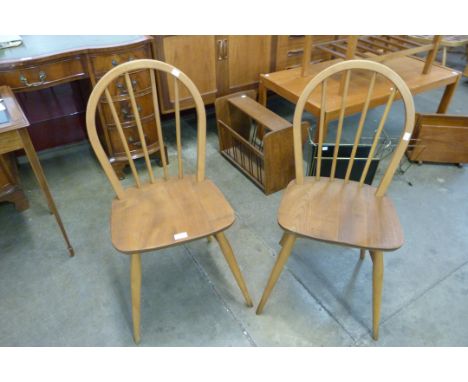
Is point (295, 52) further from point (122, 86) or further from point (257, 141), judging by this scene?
point (122, 86)

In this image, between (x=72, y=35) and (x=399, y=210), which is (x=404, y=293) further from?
(x=72, y=35)

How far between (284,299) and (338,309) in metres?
0.21

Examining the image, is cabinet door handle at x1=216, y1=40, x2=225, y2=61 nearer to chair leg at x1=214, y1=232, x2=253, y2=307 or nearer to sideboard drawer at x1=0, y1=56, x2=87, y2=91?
sideboard drawer at x1=0, y1=56, x2=87, y2=91

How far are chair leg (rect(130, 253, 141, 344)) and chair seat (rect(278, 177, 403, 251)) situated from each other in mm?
487

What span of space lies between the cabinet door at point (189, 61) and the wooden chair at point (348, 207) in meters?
1.05

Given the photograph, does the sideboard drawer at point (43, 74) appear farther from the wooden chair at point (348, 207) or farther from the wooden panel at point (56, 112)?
the wooden chair at point (348, 207)

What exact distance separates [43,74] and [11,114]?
39 cm

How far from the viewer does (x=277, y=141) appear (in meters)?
1.77

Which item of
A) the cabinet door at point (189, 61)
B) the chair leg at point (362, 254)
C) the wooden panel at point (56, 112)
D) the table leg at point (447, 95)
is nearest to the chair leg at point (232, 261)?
the chair leg at point (362, 254)

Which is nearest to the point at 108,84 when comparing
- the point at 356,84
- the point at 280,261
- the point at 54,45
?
the point at 54,45

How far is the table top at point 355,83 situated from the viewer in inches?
73.8

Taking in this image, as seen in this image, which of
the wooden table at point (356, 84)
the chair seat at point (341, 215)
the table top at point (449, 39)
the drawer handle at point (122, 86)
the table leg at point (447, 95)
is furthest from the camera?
the table top at point (449, 39)

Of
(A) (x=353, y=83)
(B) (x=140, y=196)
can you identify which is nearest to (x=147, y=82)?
(B) (x=140, y=196)

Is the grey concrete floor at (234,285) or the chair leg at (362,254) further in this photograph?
the chair leg at (362,254)
